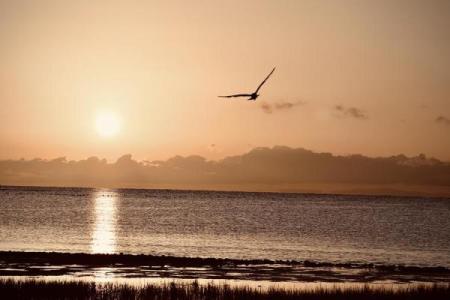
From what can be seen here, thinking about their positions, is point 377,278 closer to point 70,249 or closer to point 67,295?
point 67,295

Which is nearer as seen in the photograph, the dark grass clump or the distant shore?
the dark grass clump

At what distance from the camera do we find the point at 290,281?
46375 mm

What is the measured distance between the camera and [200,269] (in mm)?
52500

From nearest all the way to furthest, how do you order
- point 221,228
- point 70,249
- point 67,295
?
point 67,295 → point 70,249 → point 221,228

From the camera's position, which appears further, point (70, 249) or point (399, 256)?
point (399, 256)

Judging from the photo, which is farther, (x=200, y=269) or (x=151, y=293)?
(x=200, y=269)

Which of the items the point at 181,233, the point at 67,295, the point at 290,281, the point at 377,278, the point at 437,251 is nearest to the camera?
the point at 67,295

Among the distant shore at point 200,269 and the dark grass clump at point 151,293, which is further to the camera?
the distant shore at point 200,269

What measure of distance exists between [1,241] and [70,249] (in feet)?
34.6

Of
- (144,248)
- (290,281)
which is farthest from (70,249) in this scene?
(290,281)

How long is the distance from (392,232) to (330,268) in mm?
68264

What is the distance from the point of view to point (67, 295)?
33.5m

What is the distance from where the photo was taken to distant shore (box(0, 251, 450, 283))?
47625mm

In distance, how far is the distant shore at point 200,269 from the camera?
47625 mm
